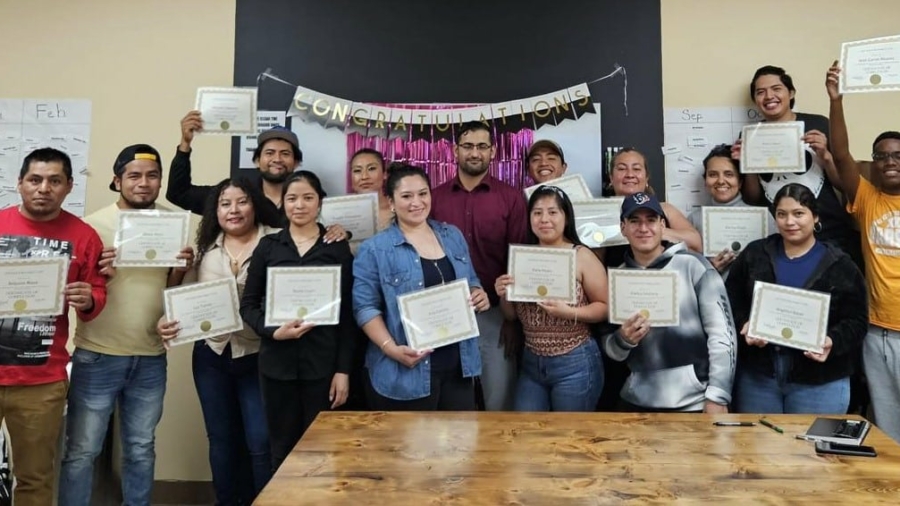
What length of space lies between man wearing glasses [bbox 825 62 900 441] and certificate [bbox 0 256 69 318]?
3254mm

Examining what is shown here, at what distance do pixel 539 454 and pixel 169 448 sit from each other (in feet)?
8.31

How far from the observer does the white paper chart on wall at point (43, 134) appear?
11.0 ft

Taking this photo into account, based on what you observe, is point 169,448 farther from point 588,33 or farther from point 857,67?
point 857,67

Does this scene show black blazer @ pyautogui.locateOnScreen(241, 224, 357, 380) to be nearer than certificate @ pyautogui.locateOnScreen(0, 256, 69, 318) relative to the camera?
No

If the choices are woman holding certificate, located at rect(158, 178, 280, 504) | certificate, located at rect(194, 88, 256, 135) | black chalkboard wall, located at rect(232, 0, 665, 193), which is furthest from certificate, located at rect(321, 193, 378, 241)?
black chalkboard wall, located at rect(232, 0, 665, 193)

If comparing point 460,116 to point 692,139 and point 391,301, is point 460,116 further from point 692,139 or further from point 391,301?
point 391,301

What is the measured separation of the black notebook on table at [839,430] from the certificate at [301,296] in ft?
5.22

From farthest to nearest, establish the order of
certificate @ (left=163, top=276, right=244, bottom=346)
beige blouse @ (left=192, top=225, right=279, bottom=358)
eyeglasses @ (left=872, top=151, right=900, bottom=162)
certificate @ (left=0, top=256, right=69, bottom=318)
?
eyeglasses @ (left=872, top=151, right=900, bottom=162), beige blouse @ (left=192, top=225, right=279, bottom=358), certificate @ (left=163, top=276, right=244, bottom=346), certificate @ (left=0, top=256, right=69, bottom=318)

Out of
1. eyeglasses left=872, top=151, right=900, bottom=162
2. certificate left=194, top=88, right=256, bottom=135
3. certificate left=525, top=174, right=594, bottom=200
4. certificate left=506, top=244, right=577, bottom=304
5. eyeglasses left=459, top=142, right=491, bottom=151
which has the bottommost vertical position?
certificate left=506, top=244, right=577, bottom=304

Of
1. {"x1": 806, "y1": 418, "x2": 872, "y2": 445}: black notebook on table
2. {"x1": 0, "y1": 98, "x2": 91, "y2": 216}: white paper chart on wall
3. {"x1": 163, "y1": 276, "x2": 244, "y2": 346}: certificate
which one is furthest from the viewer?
{"x1": 0, "y1": 98, "x2": 91, "y2": 216}: white paper chart on wall

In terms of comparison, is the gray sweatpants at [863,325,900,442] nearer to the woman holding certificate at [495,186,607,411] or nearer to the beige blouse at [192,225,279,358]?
the woman holding certificate at [495,186,607,411]

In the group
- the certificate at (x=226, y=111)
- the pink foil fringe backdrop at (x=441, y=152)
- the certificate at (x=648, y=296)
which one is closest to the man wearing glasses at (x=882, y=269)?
the certificate at (x=648, y=296)

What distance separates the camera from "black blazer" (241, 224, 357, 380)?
7.33ft

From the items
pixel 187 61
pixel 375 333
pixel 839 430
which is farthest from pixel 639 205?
pixel 187 61
